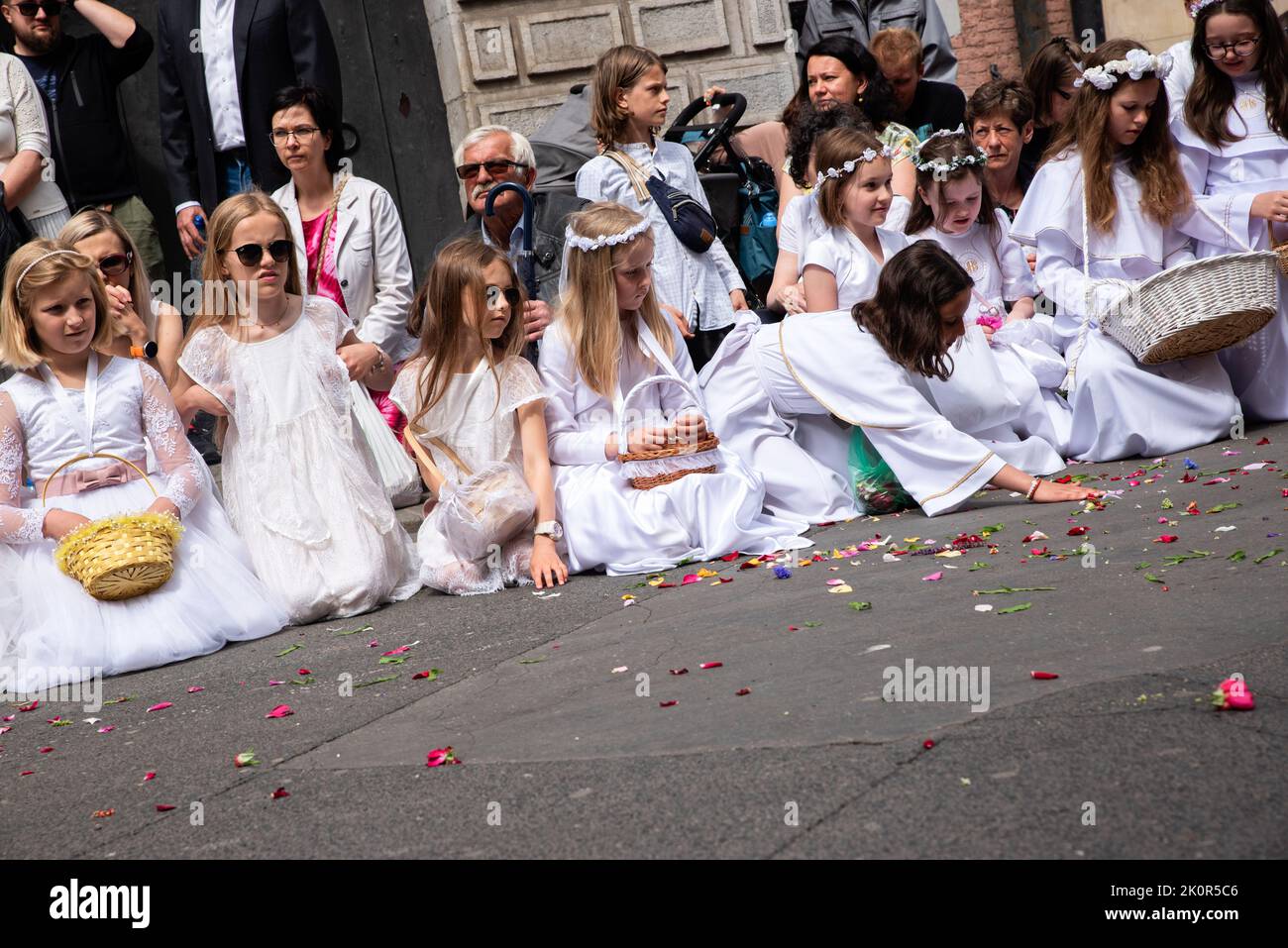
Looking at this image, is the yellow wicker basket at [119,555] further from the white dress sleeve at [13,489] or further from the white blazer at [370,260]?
the white blazer at [370,260]

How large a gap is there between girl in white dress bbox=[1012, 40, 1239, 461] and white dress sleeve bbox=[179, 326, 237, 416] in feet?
12.6

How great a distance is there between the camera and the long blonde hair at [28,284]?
559cm

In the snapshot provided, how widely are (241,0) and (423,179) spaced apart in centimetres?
289

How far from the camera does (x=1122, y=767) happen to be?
284cm

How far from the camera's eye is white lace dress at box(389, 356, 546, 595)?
19.8 ft

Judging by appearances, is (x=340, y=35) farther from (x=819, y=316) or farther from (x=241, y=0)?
(x=819, y=316)

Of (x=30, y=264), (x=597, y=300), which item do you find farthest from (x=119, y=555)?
(x=597, y=300)

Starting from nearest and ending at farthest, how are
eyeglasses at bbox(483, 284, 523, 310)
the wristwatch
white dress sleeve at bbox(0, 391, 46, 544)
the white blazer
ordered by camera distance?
white dress sleeve at bbox(0, 391, 46, 544)
the wristwatch
eyeglasses at bbox(483, 284, 523, 310)
the white blazer

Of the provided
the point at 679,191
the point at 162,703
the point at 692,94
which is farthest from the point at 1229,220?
the point at 162,703

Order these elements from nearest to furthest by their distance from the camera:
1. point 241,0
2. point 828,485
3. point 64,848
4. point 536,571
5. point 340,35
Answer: point 64,848
point 536,571
point 828,485
point 241,0
point 340,35

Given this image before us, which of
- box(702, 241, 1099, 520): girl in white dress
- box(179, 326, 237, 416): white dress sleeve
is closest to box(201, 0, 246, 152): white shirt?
box(179, 326, 237, 416): white dress sleeve

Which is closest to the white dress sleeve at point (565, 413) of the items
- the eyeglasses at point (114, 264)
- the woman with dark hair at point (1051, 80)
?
the eyeglasses at point (114, 264)

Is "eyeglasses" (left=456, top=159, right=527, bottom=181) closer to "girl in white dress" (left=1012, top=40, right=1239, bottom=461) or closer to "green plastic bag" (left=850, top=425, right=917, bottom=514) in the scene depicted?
"green plastic bag" (left=850, top=425, right=917, bottom=514)

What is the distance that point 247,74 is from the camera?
8.10 meters
